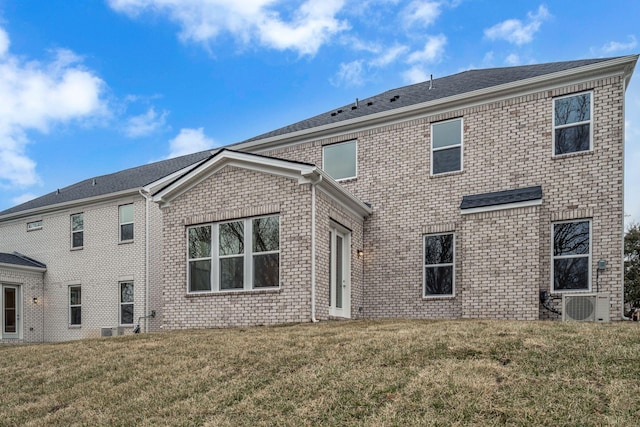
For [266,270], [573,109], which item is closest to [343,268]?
[266,270]

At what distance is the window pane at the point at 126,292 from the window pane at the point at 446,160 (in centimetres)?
1141

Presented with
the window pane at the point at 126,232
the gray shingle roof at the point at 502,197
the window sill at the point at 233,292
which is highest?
the gray shingle roof at the point at 502,197

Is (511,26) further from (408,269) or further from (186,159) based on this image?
(186,159)

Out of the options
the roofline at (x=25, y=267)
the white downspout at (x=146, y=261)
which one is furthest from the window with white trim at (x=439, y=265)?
the roofline at (x=25, y=267)

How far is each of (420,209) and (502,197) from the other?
6.83 feet

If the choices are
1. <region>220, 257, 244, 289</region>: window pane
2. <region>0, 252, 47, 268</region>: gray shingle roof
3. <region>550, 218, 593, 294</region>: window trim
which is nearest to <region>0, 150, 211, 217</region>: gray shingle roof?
<region>0, 252, 47, 268</region>: gray shingle roof

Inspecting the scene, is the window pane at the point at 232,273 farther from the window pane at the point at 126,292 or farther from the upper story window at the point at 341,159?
the window pane at the point at 126,292

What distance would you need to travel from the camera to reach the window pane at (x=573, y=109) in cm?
1030

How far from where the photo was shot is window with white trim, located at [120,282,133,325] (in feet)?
53.4

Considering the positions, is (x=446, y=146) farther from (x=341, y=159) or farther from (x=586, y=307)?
(x=586, y=307)

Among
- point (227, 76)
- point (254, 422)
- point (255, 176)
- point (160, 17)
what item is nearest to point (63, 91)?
point (160, 17)

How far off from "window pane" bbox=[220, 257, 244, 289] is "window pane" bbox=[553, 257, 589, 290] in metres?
7.01

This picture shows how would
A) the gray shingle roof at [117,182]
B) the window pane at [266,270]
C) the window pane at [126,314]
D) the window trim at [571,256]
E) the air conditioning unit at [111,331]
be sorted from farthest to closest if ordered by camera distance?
1. the gray shingle roof at [117,182]
2. the window pane at [126,314]
3. the air conditioning unit at [111,331]
4. the window pane at [266,270]
5. the window trim at [571,256]

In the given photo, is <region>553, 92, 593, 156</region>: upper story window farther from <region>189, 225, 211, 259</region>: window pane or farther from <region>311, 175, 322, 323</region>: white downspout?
<region>189, 225, 211, 259</region>: window pane
